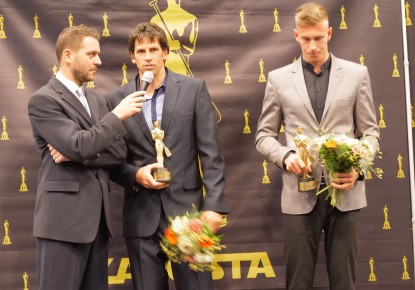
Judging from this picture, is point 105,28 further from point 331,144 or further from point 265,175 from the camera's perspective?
point 331,144

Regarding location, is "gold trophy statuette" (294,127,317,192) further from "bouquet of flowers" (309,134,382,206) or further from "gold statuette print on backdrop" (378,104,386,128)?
"gold statuette print on backdrop" (378,104,386,128)

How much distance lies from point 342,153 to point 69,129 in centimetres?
151

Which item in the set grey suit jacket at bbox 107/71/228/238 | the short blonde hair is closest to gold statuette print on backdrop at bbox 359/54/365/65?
the short blonde hair

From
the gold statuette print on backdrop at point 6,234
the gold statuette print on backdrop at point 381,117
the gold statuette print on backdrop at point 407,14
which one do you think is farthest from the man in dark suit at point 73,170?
A: the gold statuette print on backdrop at point 407,14

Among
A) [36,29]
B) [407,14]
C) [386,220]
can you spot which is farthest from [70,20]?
[386,220]

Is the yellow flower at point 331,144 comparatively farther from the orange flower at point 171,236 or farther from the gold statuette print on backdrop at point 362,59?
the gold statuette print on backdrop at point 362,59

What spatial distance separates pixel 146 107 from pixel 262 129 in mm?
764

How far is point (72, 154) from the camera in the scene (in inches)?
134

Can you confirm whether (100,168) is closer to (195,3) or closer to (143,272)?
(143,272)

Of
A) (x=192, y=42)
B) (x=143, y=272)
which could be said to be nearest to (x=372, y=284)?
(x=143, y=272)

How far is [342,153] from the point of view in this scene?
348 cm

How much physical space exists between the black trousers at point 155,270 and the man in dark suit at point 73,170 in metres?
0.20

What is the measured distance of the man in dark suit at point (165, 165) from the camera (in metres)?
3.70

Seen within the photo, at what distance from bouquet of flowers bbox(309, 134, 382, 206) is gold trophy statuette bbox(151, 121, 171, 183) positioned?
0.86 meters
